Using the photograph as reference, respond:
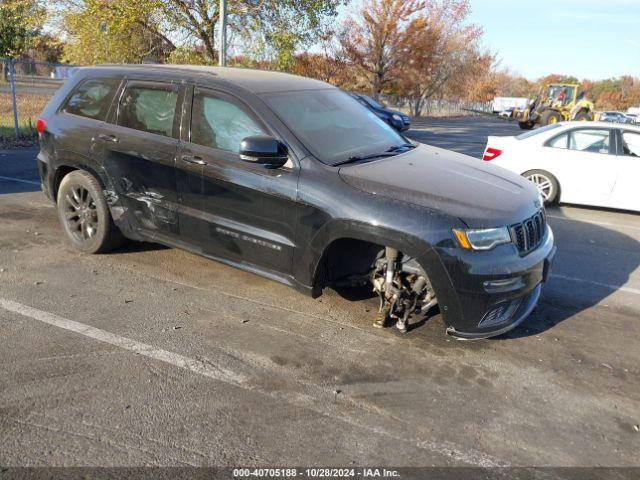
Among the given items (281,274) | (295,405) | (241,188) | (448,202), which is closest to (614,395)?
(448,202)

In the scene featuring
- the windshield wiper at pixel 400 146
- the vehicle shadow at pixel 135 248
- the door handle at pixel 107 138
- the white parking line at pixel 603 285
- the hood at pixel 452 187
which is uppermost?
the windshield wiper at pixel 400 146

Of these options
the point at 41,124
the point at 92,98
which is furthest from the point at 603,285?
the point at 41,124

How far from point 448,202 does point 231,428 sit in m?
1.92

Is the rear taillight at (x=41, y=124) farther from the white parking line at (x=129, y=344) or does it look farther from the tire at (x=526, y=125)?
the tire at (x=526, y=125)

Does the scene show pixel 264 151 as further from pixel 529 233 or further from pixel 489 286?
pixel 529 233

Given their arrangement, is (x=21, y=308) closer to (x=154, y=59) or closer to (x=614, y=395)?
(x=614, y=395)

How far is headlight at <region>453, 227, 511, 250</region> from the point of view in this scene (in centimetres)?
332

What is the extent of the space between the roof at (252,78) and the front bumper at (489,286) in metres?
2.07

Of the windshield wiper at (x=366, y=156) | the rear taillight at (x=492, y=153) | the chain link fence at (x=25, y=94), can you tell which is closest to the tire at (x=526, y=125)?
the rear taillight at (x=492, y=153)

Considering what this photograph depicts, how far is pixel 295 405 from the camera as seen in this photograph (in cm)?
303

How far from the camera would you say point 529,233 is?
368 centimetres

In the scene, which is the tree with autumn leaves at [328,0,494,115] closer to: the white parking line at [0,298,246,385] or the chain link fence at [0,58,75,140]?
the chain link fence at [0,58,75,140]

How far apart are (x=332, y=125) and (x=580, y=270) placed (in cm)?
320

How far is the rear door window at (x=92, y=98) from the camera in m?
4.85
